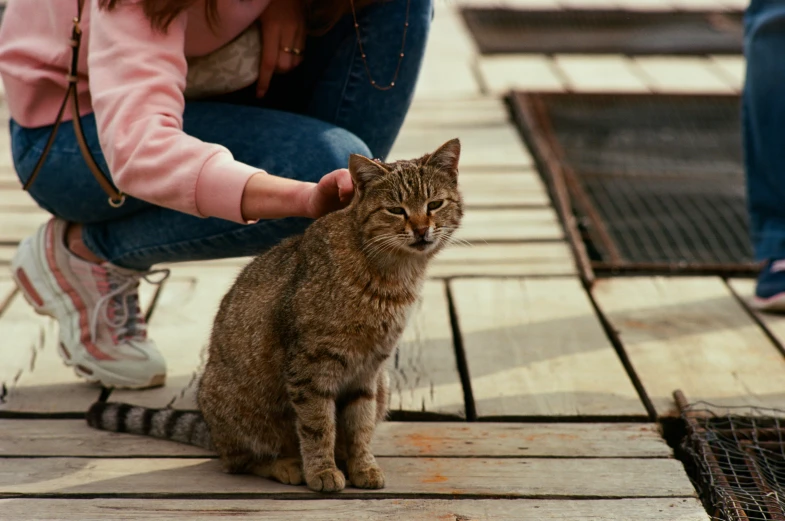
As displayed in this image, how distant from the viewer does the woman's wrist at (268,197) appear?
2018 mm

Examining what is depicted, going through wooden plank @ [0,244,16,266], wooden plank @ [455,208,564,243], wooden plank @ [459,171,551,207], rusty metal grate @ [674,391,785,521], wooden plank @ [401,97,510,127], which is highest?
wooden plank @ [0,244,16,266]

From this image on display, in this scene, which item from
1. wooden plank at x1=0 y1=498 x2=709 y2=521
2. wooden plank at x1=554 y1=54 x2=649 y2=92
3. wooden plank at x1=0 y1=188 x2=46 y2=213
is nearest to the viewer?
wooden plank at x1=0 y1=498 x2=709 y2=521

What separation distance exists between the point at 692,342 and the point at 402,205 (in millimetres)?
1204

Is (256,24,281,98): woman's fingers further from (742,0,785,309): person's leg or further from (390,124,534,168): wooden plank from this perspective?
(390,124,534,168): wooden plank

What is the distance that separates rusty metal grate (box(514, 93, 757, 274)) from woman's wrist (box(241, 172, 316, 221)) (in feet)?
5.60

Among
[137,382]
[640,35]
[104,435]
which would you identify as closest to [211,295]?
[137,382]

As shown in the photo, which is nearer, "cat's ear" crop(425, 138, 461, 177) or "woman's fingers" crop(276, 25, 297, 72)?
"cat's ear" crop(425, 138, 461, 177)

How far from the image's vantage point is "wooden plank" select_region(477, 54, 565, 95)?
18.4 ft

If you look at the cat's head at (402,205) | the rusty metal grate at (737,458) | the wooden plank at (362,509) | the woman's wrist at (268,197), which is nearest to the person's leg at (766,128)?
the rusty metal grate at (737,458)

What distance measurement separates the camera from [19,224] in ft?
12.5

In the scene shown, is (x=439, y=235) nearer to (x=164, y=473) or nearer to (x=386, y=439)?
(x=386, y=439)

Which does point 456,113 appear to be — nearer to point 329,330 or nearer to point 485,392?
point 485,392

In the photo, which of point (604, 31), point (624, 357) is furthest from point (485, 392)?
point (604, 31)

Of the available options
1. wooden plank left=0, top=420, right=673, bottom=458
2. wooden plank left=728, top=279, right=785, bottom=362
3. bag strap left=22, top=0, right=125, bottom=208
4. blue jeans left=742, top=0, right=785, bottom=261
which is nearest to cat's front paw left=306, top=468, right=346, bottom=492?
wooden plank left=0, top=420, right=673, bottom=458
